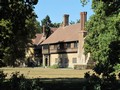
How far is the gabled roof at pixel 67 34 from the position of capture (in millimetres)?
103275

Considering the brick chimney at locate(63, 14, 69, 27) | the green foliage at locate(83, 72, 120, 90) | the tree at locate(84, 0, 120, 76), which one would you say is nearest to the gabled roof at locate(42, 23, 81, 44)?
the brick chimney at locate(63, 14, 69, 27)

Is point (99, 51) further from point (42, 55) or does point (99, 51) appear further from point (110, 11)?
point (42, 55)

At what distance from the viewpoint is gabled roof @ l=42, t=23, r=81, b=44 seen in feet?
339

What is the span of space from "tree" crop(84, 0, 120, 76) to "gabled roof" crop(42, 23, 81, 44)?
3865 centimetres

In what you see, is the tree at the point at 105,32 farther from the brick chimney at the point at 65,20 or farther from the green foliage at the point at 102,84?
the brick chimney at the point at 65,20

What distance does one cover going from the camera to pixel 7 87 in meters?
21.8

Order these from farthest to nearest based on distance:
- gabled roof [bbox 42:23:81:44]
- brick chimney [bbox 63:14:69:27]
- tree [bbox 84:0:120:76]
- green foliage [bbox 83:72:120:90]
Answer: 1. brick chimney [bbox 63:14:69:27]
2. gabled roof [bbox 42:23:81:44]
3. tree [bbox 84:0:120:76]
4. green foliage [bbox 83:72:120:90]

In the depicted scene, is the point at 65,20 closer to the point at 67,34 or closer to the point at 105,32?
the point at 67,34

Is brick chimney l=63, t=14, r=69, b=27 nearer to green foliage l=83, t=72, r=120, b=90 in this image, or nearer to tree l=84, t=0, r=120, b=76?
tree l=84, t=0, r=120, b=76

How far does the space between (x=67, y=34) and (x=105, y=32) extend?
51.7 m

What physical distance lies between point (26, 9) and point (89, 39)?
35.2 m

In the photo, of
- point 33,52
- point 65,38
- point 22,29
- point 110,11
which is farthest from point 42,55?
point 22,29

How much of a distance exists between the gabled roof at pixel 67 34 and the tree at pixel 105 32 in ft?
127

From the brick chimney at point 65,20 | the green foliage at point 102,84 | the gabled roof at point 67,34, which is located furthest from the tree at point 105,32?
the brick chimney at point 65,20
